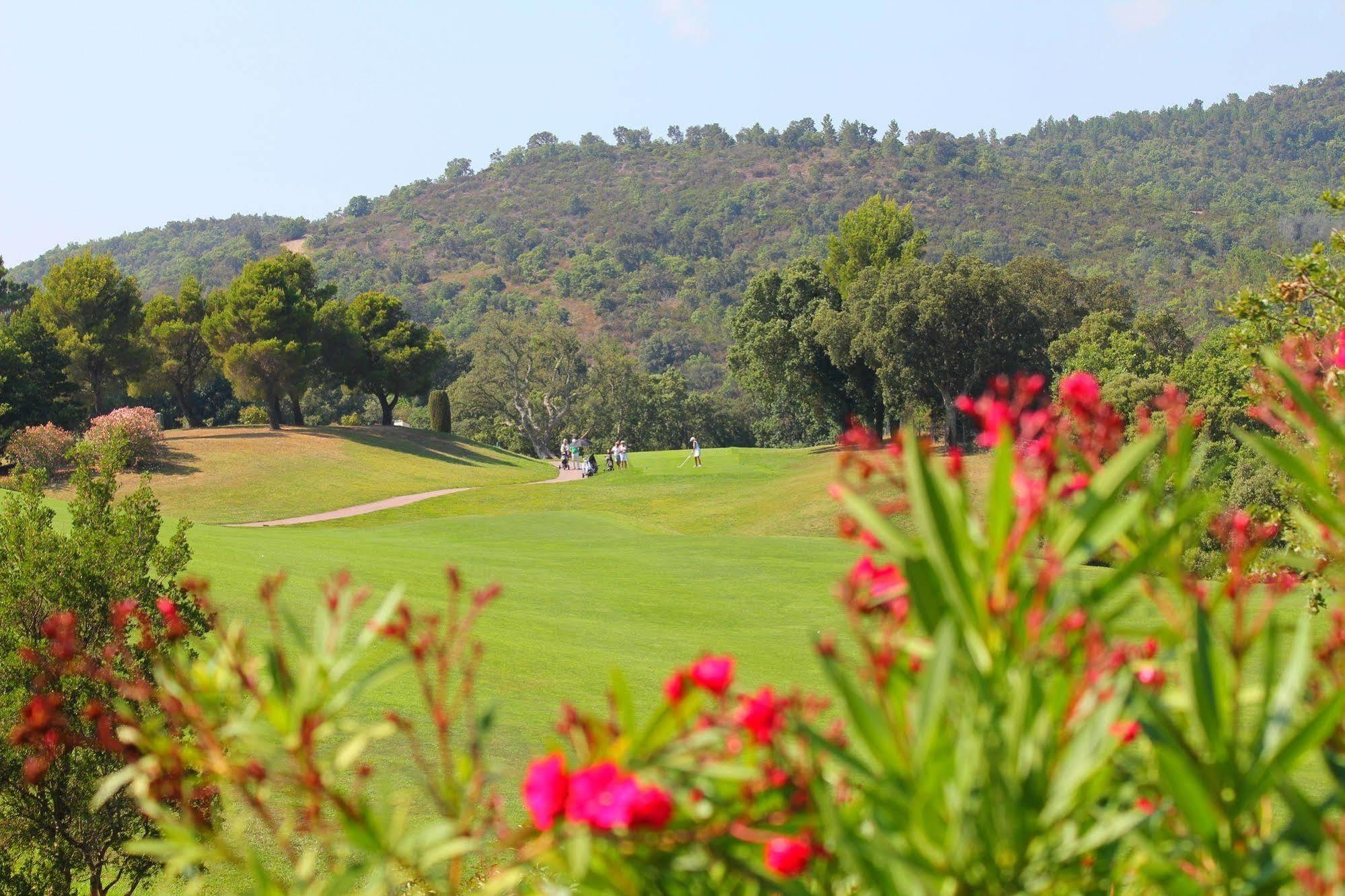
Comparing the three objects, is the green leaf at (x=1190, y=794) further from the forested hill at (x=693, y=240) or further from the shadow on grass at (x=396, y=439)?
the forested hill at (x=693, y=240)

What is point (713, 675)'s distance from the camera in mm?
1296

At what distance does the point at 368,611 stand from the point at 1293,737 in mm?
13651

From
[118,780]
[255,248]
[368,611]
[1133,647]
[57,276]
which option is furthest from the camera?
[255,248]

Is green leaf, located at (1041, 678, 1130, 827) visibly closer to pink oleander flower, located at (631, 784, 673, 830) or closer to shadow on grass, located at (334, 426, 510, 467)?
pink oleander flower, located at (631, 784, 673, 830)

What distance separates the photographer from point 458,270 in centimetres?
16200

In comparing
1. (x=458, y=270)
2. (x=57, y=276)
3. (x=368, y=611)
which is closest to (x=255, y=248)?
(x=458, y=270)

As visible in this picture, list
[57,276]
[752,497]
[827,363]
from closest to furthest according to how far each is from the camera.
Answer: [752,497]
[57,276]
[827,363]

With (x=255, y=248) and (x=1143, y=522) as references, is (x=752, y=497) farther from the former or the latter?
(x=255, y=248)

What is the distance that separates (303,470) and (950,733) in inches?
1719

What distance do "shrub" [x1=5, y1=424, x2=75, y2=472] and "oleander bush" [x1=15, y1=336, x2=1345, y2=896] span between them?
37.5 metres

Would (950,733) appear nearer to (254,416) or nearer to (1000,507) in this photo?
(1000,507)

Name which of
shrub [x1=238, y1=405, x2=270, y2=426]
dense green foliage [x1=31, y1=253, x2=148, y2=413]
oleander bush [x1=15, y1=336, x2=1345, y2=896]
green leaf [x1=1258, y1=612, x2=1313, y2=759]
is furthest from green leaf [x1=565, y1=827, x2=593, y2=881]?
shrub [x1=238, y1=405, x2=270, y2=426]

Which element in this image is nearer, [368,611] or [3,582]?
[3,582]

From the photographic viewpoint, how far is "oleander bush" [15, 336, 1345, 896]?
1.17 m
